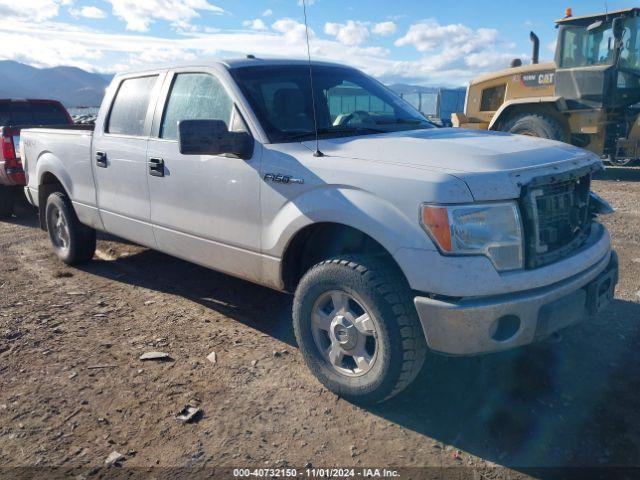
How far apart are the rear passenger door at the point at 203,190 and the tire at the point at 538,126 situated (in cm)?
799

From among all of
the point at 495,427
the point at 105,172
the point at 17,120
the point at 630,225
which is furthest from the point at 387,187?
the point at 17,120

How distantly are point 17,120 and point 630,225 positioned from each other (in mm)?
9476

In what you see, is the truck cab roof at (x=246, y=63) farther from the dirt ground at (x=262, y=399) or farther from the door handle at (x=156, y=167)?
the dirt ground at (x=262, y=399)

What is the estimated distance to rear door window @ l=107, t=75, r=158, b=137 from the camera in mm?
4465

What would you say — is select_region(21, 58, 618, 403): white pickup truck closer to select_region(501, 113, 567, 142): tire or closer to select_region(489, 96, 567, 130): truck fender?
select_region(501, 113, 567, 142): tire

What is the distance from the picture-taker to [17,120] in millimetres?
9508

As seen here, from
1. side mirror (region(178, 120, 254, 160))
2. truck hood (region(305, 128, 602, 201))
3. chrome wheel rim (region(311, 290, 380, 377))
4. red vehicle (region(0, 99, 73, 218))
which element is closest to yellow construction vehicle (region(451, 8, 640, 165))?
truck hood (region(305, 128, 602, 201))

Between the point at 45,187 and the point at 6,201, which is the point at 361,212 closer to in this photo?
the point at 45,187

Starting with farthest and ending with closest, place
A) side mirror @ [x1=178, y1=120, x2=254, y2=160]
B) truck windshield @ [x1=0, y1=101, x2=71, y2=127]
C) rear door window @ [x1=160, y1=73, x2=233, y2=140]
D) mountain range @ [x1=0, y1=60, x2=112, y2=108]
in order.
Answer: mountain range @ [x1=0, y1=60, x2=112, y2=108] < truck windshield @ [x1=0, y1=101, x2=71, y2=127] < rear door window @ [x1=160, y1=73, x2=233, y2=140] < side mirror @ [x1=178, y1=120, x2=254, y2=160]

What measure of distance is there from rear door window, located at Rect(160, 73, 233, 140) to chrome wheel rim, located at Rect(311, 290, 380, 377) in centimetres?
146

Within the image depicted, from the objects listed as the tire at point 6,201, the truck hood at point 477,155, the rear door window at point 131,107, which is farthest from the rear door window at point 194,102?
the tire at point 6,201

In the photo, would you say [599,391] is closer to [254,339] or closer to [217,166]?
[254,339]

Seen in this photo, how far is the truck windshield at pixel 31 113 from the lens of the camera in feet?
30.7

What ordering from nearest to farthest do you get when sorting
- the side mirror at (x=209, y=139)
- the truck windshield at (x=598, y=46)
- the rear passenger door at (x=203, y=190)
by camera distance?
the side mirror at (x=209, y=139)
the rear passenger door at (x=203, y=190)
the truck windshield at (x=598, y=46)
